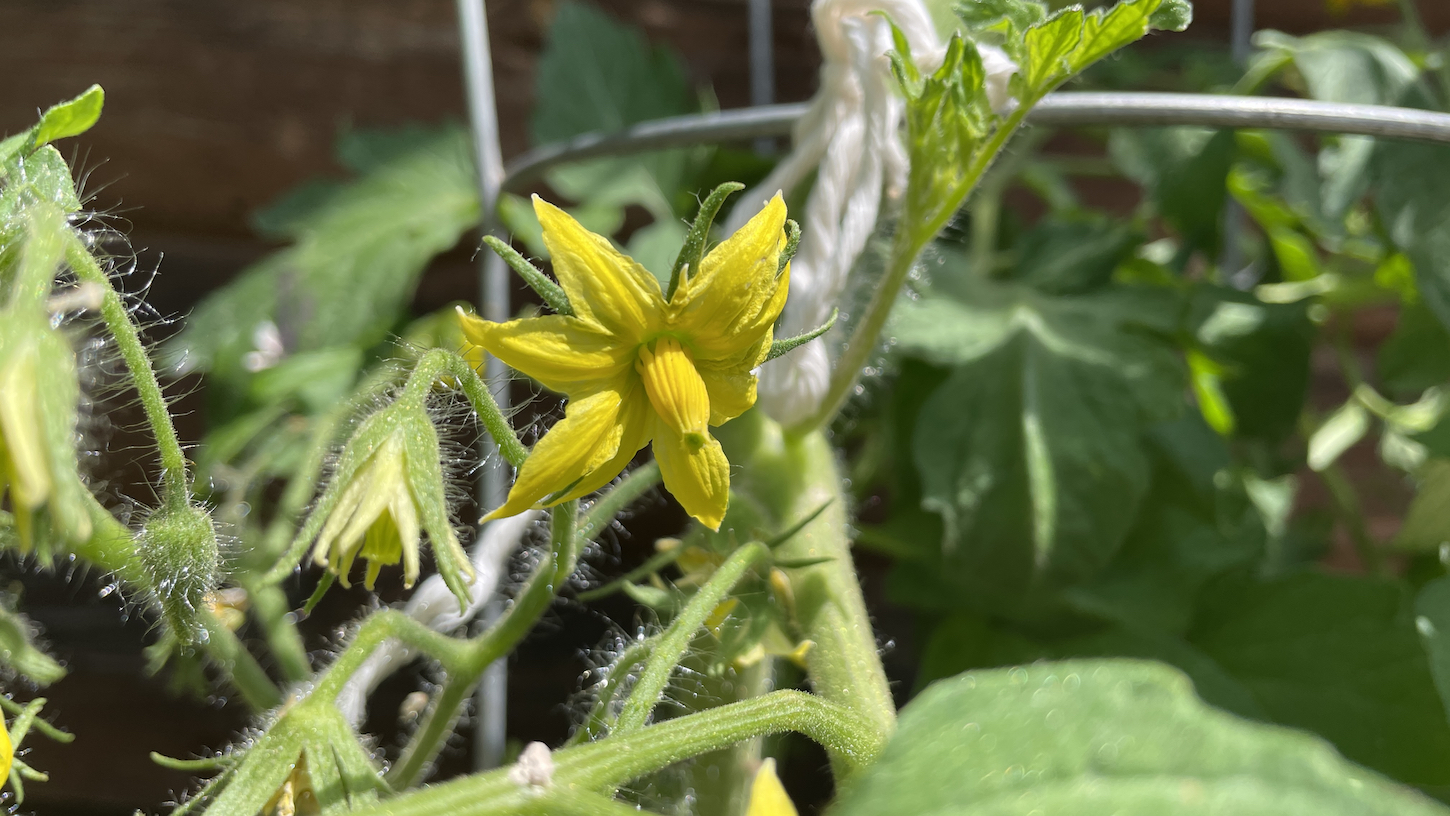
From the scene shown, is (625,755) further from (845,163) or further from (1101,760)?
(845,163)

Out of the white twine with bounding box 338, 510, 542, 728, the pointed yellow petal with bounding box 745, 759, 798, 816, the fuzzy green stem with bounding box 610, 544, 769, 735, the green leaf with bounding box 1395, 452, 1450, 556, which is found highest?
the pointed yellow petal with bounding box 745, 759, 798, 816

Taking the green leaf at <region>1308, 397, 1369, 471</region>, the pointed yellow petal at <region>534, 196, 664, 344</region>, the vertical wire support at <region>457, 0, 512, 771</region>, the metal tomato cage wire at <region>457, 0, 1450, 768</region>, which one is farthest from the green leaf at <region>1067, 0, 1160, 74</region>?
the green leaf at <region>1308, 397, 1369, 471</region>

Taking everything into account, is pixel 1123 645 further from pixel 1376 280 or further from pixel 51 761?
pixel 51 761

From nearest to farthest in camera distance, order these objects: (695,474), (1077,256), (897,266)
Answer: (695,474)
(897,266)
(1077,256)

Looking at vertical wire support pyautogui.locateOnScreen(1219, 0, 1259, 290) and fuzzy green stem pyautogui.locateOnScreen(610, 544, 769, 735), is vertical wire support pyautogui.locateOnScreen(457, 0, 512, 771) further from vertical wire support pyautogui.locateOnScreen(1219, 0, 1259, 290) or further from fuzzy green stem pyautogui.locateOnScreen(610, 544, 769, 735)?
vertical wire support pyautogui.locateOnScreen(1219, 0, 1259, 290)

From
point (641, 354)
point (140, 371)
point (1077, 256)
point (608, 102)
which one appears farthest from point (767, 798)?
point (608, 102)

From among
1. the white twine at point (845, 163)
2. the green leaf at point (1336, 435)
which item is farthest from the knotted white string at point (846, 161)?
the green leaf at point (1336, 435)

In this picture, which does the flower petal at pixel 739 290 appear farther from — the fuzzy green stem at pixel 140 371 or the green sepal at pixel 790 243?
the fuzzy green stem at pixel 140 371
